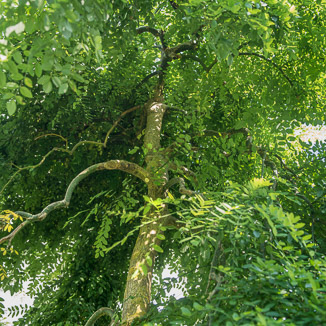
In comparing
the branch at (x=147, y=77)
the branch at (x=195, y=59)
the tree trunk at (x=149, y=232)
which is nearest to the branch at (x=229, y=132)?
the tree trunk at (x=149, y=232)

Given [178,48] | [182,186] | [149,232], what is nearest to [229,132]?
[178,48]

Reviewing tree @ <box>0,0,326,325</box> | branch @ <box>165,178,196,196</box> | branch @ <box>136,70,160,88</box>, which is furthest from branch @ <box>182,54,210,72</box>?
branch @ <box>165,178,196,196</box>

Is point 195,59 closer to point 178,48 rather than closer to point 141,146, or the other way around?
point 178,48

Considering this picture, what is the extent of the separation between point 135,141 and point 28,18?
236 cm

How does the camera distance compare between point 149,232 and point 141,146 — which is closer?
point 149,232

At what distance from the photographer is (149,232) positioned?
8.97ft

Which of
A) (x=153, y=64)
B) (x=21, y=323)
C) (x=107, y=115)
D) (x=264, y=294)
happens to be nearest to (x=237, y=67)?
(x=153, y=64)

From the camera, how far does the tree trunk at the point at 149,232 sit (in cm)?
236

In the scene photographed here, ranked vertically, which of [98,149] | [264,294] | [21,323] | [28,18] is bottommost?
[264,294]

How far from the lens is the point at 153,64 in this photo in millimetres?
4016

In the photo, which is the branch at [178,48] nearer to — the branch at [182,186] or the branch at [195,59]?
the branch at [195,59]

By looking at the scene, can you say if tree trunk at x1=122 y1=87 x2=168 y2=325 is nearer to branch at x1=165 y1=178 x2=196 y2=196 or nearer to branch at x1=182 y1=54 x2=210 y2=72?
branch at x1=165 y1=178 x2=196 y2=196

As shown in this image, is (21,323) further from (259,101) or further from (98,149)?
(259,101)

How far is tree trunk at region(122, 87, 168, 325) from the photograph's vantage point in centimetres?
236
